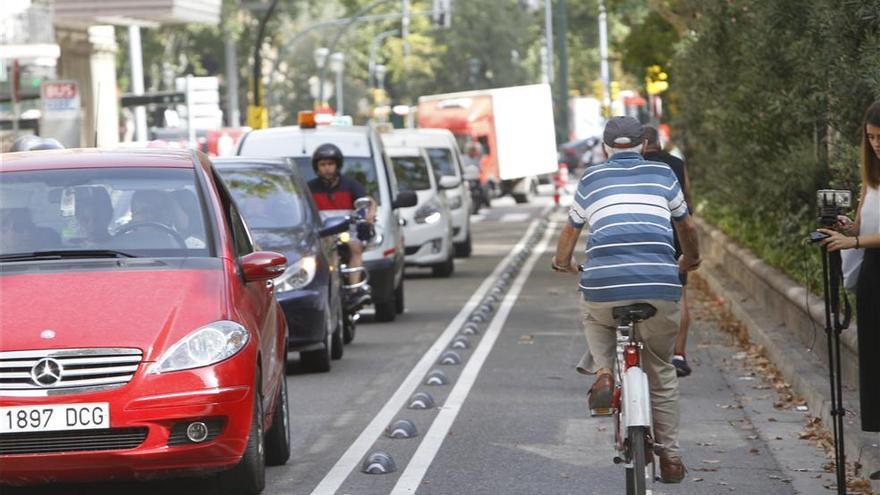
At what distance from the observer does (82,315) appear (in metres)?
7.83

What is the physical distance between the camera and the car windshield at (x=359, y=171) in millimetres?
18797

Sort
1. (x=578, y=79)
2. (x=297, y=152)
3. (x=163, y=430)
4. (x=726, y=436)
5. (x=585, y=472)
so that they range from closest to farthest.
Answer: (x=163, y=430)
(x=585, y=472)
(x=726, y=436)
(x=297, y=152)
(x=578, y=79)

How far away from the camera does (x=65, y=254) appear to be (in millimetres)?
8484

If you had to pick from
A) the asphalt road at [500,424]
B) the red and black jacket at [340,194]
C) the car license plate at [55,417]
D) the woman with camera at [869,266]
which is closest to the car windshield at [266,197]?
the asphalt road at [500,424]

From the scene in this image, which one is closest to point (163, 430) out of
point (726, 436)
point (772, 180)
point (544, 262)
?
point (726, 436)

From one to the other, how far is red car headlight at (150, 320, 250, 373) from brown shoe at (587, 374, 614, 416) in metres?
1.49

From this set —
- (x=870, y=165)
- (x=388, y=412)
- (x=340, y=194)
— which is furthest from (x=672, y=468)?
(x=340, y=194)

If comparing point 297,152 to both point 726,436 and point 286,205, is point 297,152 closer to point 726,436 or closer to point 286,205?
point 286,205

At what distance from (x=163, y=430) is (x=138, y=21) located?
42874mm

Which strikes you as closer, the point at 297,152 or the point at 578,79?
the point at 297,152

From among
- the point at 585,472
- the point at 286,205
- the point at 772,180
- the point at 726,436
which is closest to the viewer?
the point at 585,472

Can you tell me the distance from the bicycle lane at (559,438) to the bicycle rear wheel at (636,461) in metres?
1.13

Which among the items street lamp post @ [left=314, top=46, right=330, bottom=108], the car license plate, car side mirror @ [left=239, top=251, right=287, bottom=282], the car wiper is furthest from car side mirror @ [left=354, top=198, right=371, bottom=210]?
street lamp post @ [left=314, top=46, right=330, bottom=108]

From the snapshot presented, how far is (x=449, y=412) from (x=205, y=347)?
153 inches
